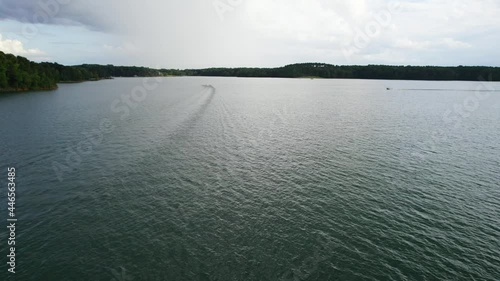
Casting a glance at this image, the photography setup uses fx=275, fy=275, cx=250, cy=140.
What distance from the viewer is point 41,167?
43562 mm

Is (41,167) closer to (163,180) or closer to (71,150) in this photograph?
(71,150)

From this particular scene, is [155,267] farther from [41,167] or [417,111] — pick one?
[417,111]

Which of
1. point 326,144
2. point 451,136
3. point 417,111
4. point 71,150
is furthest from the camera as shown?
point 417,111

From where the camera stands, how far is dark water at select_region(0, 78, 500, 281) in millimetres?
24125

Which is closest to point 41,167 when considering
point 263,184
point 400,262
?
point 263,184

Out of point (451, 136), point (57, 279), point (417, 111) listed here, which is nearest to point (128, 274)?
point (57, 279)

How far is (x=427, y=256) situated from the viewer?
25578 mm

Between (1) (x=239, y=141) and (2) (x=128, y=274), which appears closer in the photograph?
(2) (x=128, y=274)

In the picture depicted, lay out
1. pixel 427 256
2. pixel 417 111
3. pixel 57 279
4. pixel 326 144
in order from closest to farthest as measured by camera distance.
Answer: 1. pixel 57 279
2. pixel 427 256
3. pixel 326 144
4. pixel 417 111

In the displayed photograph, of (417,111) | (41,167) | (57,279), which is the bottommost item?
(57,279)

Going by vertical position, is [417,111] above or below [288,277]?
above

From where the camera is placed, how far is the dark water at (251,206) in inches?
950

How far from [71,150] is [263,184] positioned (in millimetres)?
38243

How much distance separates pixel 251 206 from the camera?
110 feet
